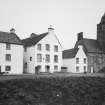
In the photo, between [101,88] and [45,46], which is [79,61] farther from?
[101,88]

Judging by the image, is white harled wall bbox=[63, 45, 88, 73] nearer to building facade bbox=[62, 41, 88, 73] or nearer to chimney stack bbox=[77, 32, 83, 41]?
building facade bbox=[62, 41, 88, 73]

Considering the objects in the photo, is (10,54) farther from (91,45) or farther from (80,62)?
(91,45)

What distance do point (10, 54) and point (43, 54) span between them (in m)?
8.88

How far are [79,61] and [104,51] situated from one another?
11783 mm

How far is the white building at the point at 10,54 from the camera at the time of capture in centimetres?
3950

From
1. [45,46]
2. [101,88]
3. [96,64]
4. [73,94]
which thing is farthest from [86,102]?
[96,64]

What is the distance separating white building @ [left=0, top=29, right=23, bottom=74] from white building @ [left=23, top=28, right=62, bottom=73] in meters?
4.07

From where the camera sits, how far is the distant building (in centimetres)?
5375

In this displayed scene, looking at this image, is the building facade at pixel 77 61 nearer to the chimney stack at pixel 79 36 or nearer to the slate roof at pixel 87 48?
the slate roof at pixel 87 48

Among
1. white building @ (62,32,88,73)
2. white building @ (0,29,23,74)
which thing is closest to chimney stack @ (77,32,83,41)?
white building @ (62,32,88,73)

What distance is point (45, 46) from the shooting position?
46.2 metres

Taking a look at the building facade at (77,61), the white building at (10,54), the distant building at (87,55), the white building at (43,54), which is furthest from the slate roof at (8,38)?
the distant building at (87,55)

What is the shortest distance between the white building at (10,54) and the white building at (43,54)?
4.07 m

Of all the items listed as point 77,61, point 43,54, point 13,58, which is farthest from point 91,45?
point 13,58
